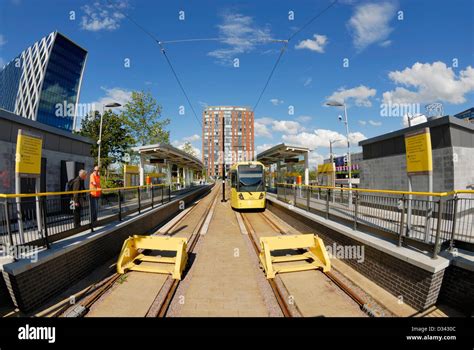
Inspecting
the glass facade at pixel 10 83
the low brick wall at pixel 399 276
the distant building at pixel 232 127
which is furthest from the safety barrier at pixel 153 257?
the distant building at pixel 232 127

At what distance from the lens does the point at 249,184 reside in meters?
14.1

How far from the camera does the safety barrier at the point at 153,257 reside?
5.63 meters

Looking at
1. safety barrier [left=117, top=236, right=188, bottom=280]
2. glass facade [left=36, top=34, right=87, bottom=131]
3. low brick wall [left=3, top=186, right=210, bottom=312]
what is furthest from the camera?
glass facade [left=36, top=34, right=87, bottom=131]

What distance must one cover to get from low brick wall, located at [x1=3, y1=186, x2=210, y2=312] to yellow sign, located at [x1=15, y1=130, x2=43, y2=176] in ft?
6.63

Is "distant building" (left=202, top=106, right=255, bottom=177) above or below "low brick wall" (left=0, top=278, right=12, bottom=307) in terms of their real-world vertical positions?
above

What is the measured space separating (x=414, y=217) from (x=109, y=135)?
1188 inches

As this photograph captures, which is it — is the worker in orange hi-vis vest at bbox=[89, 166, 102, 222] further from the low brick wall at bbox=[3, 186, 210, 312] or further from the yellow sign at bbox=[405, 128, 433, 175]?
the yellow sign at bbox=[405, 128, 433, 175]

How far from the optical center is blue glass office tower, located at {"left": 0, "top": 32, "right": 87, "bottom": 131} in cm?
7506

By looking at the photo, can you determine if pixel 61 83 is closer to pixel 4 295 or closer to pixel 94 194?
pixel 94 194

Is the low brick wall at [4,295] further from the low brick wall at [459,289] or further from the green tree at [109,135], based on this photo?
the green tree at [109,135]

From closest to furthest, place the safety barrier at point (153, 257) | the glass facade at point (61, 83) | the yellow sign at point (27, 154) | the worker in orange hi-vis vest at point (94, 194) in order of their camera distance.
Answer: the yellow sign at point (27, 154) → the safety barrier at point (153, 257) → the worker in orange hi-vis vest at point (94, 194) → the glass facade at point (61, 83)

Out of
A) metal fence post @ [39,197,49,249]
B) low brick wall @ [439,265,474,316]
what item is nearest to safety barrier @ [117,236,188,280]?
metal fence post @ [39,197,49,249]

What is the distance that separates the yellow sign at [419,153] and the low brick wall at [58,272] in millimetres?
8166
